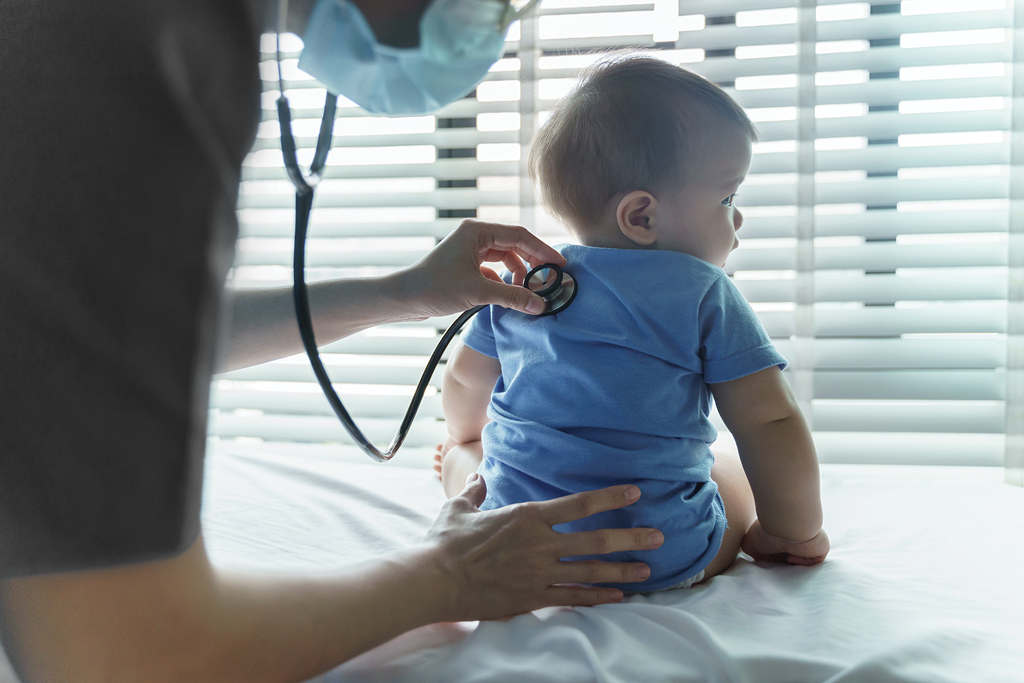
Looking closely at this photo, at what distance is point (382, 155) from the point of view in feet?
5.37

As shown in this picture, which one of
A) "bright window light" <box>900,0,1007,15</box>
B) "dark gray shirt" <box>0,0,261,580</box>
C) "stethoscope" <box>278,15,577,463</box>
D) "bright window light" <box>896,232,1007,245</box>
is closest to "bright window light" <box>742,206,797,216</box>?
"bright window light" <box>896,232,1007,245</box>

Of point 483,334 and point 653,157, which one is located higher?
point 653,157

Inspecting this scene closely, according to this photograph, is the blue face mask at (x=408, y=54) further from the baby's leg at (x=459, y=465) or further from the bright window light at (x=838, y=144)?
the bright window light at (x=838, y=144)

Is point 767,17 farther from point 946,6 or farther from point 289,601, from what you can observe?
point 289,601

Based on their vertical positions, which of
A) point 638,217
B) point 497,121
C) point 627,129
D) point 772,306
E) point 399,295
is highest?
point 497,121

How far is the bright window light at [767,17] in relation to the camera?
1399 millimetres

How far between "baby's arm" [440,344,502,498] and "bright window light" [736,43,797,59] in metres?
0.95

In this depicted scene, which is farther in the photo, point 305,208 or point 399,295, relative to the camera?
point 399,295

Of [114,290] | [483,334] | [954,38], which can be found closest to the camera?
[114,290]

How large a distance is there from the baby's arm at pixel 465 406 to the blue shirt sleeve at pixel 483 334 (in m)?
0.02

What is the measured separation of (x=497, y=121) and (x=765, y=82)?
0.62 meters

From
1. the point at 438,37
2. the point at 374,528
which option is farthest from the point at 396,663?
the point at 438,37

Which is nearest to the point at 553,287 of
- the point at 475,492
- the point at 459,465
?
the point at 475,492

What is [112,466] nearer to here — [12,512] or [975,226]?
[12,512]
